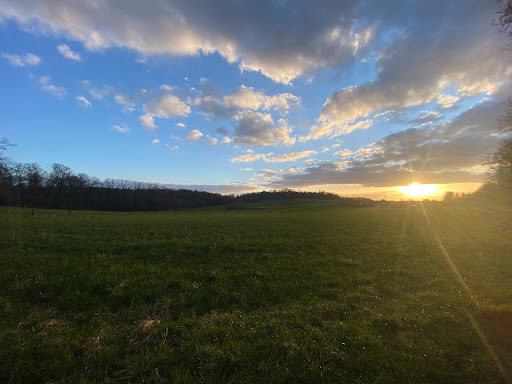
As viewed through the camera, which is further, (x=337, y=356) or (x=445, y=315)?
(x=445, y=315)

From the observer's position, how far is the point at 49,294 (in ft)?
21.2

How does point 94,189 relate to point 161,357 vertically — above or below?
above

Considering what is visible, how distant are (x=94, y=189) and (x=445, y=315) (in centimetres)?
12340

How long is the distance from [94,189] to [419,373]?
124 m

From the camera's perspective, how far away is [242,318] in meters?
5.57

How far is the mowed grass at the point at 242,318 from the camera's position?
3.92 metres

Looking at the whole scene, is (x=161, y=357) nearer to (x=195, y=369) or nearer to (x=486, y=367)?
(x=195, y=369)

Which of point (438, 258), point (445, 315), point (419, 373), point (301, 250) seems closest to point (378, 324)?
point (419, 373)

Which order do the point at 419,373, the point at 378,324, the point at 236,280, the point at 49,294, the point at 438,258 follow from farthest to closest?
the point at 438,258 < the point at 236,280 < the point at 49,294 < the point at 378,324 < the point at 419,373

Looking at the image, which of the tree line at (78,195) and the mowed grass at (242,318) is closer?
the mowed grass at (242,318)

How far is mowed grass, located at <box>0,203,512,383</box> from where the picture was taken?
392cm

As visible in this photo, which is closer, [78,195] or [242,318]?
[242,318]

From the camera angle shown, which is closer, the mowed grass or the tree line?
the mowed grass

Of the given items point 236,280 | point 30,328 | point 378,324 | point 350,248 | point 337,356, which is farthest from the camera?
point 350,248
